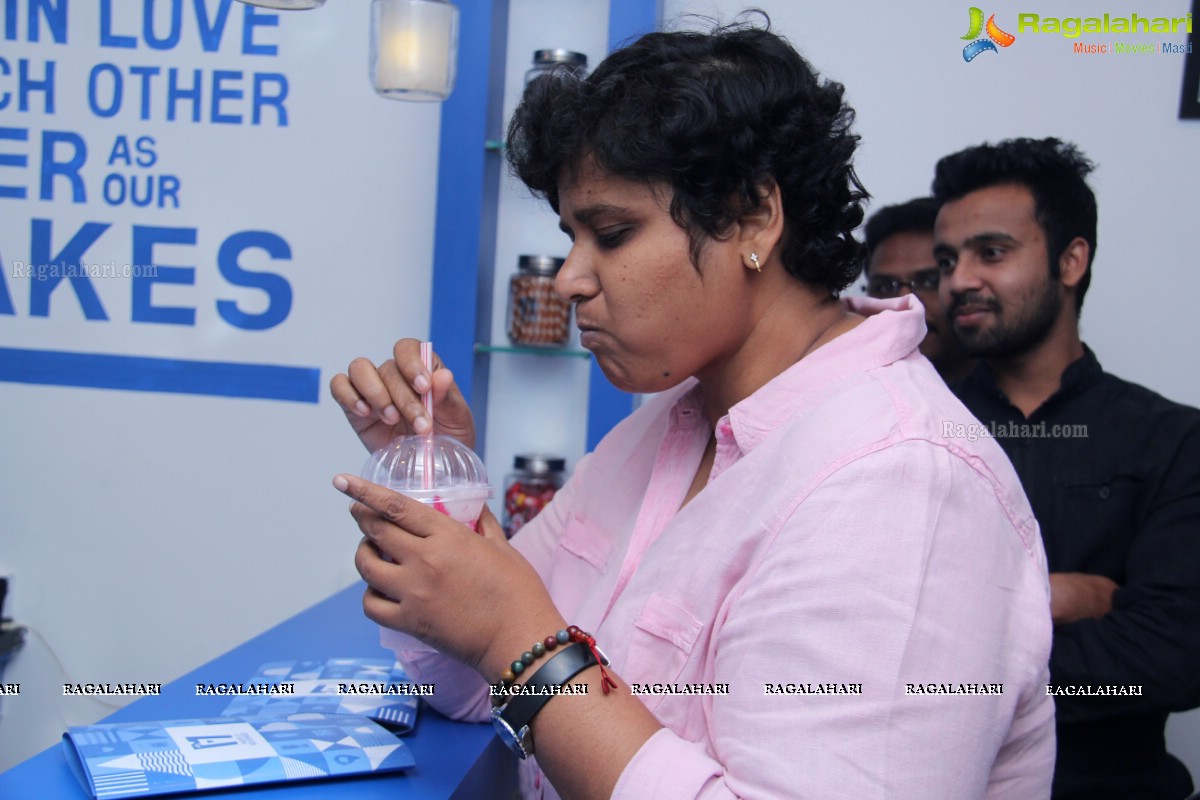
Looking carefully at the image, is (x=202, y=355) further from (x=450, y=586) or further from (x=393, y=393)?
(x=450, y=586)

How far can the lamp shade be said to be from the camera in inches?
79.7

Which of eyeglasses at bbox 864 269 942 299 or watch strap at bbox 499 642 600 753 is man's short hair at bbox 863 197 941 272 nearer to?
A: eyeglasses at bbox 864 269 942 299

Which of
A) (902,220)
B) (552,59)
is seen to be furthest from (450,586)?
(902,220)

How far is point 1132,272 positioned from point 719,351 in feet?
4.88

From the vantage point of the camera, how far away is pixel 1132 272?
2160mm

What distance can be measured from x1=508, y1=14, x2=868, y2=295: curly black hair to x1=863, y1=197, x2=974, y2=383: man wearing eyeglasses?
1.22 meters

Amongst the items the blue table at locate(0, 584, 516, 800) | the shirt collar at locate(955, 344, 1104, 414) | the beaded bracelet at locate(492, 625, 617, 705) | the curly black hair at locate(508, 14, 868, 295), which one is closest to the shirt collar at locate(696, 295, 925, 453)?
the curly black hair at locate(508, 14, 868, 295)

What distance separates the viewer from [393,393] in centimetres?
122

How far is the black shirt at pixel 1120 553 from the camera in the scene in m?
1.55

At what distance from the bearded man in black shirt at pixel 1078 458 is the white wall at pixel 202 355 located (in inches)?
49.5

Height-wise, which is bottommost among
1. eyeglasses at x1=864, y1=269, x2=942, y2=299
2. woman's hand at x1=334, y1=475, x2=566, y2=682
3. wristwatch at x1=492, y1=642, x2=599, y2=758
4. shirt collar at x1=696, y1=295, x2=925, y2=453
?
wristwatch at x1=492, y1=642, x2=599, y2=758

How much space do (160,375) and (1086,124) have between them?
224 centimetres

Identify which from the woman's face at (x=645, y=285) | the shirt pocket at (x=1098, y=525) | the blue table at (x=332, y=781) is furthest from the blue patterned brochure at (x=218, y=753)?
the shirt pocket at (x=1098, y=525)

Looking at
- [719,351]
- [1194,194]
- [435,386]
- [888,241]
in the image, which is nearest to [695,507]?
[719,351]
